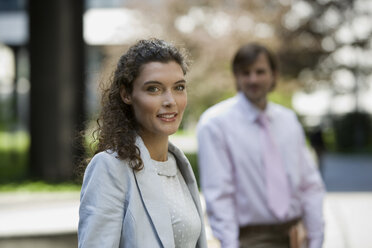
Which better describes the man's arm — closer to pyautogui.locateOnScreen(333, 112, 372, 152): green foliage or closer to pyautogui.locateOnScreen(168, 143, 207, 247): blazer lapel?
pyautogui.locateOnScreen(168, 143, 207, 247): blazer lapel

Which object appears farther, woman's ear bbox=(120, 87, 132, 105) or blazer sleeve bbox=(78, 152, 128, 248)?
woman's ear bbox=(120, 87, 132, 105)

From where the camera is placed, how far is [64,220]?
7738 mm

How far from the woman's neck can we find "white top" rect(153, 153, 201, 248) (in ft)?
0.10

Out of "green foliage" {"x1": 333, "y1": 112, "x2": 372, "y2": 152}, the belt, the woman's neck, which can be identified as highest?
the woman's neck

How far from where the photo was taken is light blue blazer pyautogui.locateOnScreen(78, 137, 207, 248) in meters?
2.20

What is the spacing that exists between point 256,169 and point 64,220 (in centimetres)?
423

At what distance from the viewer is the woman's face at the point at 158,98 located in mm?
2453

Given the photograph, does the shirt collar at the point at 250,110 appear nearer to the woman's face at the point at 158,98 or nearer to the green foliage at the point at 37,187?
the woman's face at the point at 158,98

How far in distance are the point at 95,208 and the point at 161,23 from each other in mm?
35070

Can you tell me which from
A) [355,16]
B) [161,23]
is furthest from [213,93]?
[355,16]

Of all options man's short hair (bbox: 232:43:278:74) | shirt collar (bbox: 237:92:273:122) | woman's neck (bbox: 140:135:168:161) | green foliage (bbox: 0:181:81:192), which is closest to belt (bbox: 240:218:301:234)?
shirt collar (bbox: 237:92:273:122)

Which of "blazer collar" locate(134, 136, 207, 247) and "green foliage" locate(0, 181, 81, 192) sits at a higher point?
"blazer collar" locate(134, 136, 207, 247)

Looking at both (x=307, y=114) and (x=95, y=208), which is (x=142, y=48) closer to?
(x=95, y=208)

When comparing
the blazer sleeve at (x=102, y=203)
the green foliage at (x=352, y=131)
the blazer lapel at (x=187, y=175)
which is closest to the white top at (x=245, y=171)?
the blazer lapel at (x=187, y=175)
